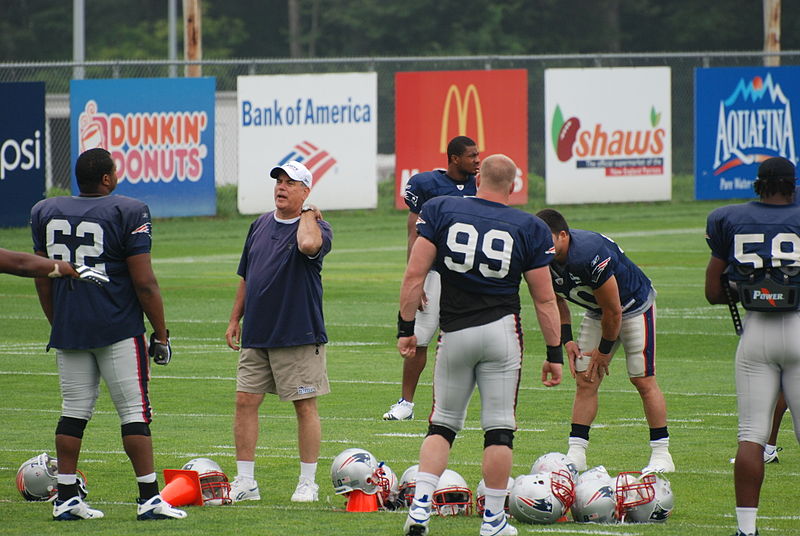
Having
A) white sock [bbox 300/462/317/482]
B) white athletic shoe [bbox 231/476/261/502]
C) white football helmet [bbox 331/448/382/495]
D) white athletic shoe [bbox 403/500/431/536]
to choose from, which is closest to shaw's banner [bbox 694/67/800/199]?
white sock [bbox 300/462/317/482]

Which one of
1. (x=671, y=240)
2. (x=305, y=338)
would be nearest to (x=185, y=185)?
(x=671, y=240)

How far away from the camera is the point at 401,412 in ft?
35.5

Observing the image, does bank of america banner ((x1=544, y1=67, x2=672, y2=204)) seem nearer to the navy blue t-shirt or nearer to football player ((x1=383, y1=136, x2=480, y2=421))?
football player ((x1=383, y1=136, x2=480, y2=421))

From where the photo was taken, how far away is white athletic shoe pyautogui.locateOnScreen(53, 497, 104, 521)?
757 centimetres

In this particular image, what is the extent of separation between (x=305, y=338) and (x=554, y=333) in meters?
1.57

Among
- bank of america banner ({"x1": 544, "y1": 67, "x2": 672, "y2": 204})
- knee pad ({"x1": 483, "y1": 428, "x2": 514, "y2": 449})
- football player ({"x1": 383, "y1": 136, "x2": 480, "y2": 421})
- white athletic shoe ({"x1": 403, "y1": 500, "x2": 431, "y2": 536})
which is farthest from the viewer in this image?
bank of america banner ({"x1": 544, "y1": 67, "x2": 672, "y2": 204})

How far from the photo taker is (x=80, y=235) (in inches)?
296

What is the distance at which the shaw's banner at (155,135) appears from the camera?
2450 centimetres

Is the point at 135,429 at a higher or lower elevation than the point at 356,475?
higher

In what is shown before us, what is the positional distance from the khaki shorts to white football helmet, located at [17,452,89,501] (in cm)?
108

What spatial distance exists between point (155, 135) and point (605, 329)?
17.3 m

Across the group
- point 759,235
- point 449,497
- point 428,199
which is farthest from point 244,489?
point 428,199

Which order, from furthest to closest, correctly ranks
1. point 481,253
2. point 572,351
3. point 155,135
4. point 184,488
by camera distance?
point 155,135
point 572,351
point 184,488
point 481,253

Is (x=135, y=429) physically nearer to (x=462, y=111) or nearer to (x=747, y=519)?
(x=747, y=519)
